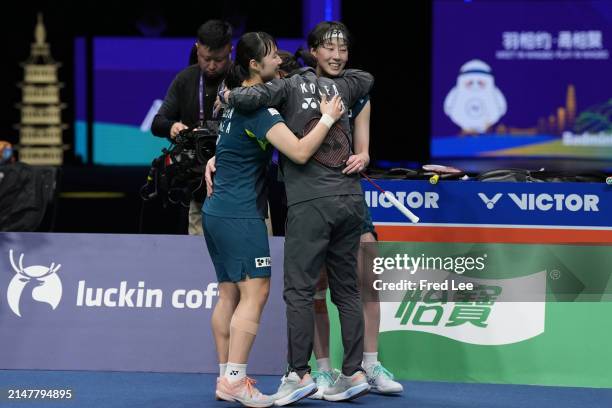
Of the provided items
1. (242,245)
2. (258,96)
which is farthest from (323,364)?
(258,96)

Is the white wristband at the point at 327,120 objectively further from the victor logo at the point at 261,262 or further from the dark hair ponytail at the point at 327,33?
the victor logo at the point at 261,262

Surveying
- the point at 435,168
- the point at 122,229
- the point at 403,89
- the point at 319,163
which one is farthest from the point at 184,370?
the point at 403,89

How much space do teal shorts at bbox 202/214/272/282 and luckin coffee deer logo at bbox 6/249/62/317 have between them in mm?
1286

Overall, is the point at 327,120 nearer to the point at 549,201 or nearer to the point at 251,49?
the point at 251,49

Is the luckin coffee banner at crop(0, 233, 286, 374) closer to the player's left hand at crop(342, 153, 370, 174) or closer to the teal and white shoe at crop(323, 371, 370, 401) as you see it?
the teal and white shoe at crop(323, 371, 370, 401)

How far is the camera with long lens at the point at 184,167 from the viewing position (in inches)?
227

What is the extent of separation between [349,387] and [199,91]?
204cm

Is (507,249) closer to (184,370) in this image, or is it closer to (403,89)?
(184,370)

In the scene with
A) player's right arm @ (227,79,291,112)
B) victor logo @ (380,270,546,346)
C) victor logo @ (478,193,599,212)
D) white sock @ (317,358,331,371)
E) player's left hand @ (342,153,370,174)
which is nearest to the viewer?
player's right arm @ (227,79,291,112)

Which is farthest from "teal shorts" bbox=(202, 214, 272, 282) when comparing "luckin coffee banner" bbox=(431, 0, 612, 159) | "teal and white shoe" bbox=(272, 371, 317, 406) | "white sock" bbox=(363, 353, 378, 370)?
"luckin coffee banner" bbox=(431, 0, 612, 159)

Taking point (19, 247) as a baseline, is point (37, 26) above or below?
above

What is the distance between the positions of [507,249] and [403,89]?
8528 mm

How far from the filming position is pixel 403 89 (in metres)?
13.9

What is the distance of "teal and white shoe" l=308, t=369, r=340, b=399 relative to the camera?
5.06 metres
